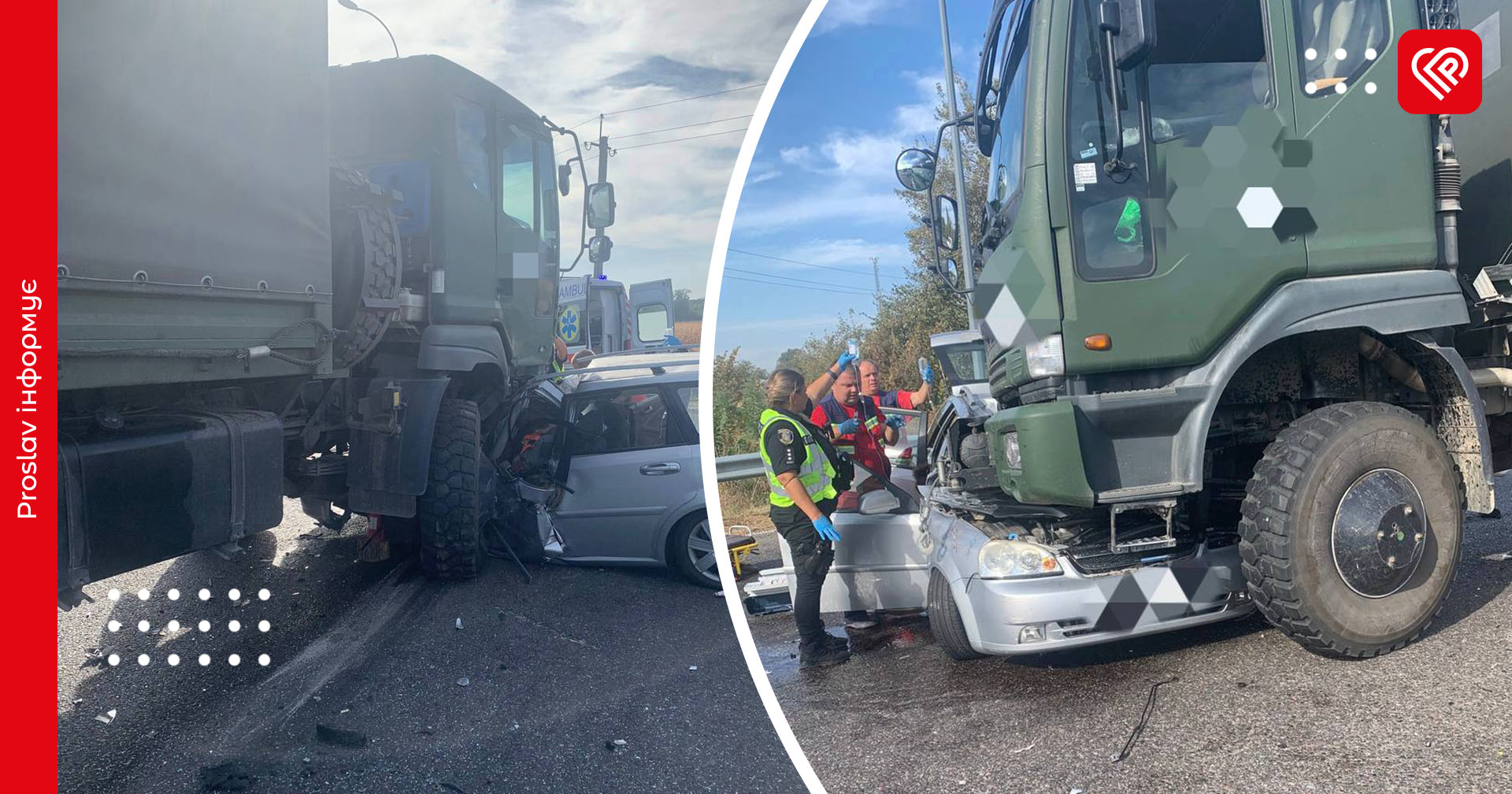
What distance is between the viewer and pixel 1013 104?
133 inches

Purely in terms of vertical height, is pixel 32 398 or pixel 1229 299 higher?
pixel 1229 299

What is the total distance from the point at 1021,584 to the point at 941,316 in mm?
1073

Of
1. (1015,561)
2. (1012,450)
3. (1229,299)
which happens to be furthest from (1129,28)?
(1015,561)

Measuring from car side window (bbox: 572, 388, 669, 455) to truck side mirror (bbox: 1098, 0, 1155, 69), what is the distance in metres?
2.76

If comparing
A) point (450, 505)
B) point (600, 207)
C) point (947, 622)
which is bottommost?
point (947, 622)

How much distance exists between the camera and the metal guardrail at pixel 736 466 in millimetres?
1579

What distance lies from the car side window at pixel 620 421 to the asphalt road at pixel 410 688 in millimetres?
698

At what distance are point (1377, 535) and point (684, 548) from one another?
3003mm

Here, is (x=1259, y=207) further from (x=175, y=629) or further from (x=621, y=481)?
(x=175, y=629)

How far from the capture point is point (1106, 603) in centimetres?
312

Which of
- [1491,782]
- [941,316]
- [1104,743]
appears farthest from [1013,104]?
[1491,782]

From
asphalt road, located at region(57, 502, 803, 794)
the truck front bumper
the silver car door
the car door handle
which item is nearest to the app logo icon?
the truck front bumper
